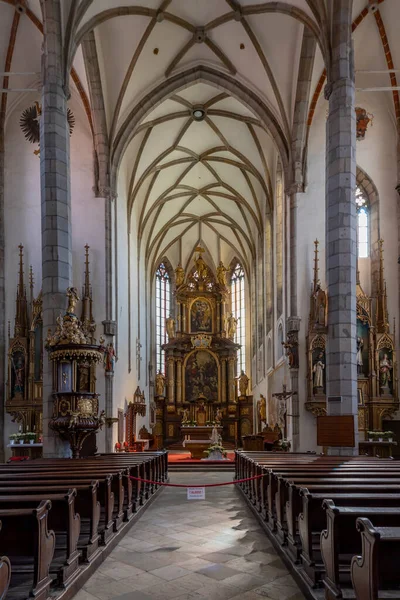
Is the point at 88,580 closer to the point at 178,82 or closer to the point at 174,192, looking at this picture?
the point at 178,82

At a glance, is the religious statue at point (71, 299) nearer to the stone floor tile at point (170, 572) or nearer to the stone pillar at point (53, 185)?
the stone pillar at point (53, 185)

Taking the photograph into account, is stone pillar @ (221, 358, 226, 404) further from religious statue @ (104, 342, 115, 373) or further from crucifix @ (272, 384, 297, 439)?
religious statue @ (104, 342, 115, 373)

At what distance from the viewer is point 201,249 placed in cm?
3966

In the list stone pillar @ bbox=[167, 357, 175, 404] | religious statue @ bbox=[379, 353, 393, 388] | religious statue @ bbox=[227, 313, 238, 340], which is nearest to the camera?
religious statue @ bbox=[379, 353, 393, 388]

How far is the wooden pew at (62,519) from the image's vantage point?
17.5 feet

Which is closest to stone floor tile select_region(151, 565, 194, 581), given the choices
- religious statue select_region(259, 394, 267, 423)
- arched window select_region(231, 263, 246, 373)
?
religious statue select_region(259, 394, 267, 423)

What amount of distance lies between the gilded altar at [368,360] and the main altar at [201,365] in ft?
59.6

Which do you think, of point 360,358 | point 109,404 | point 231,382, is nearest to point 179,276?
point 231,382

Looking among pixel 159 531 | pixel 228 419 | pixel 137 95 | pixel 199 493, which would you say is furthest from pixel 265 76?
pixel 228 419

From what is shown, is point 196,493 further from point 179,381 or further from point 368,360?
point 179,381

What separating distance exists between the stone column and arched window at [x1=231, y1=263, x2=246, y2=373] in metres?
27.0

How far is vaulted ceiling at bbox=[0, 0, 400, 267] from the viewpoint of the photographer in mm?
18781

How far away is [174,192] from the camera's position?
113ft

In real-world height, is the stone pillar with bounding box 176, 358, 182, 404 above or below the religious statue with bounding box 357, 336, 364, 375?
below
